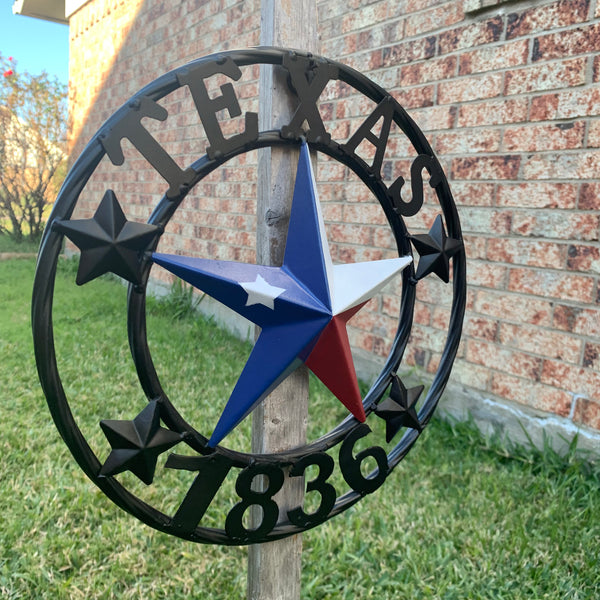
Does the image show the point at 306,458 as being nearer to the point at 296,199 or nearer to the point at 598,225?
the point at 296,199

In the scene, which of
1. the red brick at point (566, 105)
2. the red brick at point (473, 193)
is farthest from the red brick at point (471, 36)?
the red brick at point (473, 193)

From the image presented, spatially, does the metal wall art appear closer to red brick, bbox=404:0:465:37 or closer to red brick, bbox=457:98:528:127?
red brick, bbox=457:98:528:127

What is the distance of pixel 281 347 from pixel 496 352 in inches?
67.5

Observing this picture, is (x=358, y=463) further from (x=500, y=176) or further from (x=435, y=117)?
(x=435, y=117)

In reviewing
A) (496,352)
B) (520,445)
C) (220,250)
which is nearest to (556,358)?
(496,352)

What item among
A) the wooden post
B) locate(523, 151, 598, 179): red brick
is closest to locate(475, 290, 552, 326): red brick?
locate(523, 151, 598, 179): red brick

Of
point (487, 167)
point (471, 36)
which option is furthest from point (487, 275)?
point (471, 36)

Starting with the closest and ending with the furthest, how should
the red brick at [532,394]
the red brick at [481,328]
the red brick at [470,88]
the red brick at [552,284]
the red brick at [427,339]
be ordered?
the red brick at [552,284]
the red brick at [532,394]
the red brick at [470,88]
the red brick at [481,328]
the red brick at [427,339]

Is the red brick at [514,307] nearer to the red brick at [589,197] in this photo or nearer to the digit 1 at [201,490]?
the red brick at [589,197]

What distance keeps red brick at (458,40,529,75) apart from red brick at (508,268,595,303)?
2.83 feet

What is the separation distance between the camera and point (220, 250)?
4.38 m

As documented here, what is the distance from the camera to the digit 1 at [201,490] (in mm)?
1142

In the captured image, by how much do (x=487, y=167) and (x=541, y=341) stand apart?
784 mm

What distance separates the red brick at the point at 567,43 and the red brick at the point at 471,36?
0.66 feet
